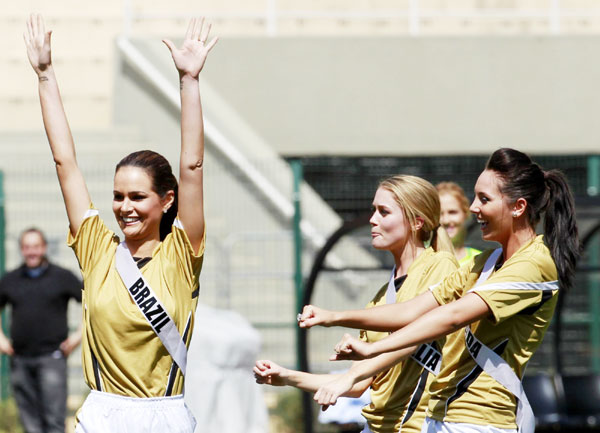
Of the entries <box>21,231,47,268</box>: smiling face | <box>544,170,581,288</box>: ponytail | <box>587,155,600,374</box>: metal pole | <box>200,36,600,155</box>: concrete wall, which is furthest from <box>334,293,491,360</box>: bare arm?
<box>200,36,600,155</box>: concrete wall

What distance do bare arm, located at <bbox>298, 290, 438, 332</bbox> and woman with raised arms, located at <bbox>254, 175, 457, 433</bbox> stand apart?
155mm

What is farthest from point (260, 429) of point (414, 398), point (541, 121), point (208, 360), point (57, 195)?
point (541, 121)

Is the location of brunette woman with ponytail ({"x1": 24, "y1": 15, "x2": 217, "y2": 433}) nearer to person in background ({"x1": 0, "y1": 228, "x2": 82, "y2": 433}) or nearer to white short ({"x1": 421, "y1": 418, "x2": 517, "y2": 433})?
white short ({"x1": 421, "y1": 418, "x2": 517, "y2": 433})

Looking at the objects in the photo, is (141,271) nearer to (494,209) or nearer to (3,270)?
(494,209)

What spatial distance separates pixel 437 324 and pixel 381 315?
1.07 ft

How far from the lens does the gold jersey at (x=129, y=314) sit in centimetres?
404

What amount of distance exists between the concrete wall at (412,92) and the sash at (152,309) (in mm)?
10464

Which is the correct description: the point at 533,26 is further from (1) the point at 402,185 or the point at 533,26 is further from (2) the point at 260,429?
(1) the point at 402,185

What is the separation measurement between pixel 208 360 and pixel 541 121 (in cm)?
695

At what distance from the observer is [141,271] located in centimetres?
411

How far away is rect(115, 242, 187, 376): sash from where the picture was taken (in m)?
4.04

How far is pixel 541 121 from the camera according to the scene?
1466cm

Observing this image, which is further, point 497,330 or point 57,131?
point 57,131

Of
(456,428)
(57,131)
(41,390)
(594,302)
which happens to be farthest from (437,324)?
(594,302)
